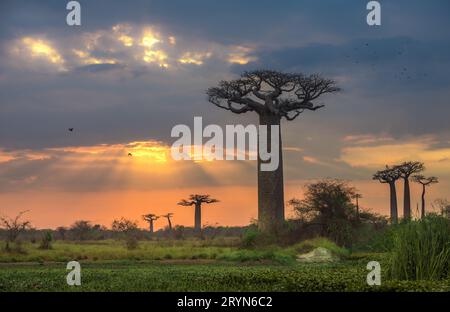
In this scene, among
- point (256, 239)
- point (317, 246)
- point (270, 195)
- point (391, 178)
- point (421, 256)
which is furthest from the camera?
point (391, 178)

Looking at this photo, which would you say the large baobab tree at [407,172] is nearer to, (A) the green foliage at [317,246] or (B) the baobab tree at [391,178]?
(B) the baobab tree at [391,178]

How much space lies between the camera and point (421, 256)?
11.0m

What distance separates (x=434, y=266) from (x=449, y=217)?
5.27 feet

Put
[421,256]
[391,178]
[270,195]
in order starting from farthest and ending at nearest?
[391,178] → [270,195] → [421,256]

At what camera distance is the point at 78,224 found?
47.1m

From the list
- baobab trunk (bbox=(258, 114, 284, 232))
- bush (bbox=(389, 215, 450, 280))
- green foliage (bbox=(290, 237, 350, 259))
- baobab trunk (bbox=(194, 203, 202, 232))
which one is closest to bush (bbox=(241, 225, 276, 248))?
baobab trunk (bbox=(258, 114, 284, 232))

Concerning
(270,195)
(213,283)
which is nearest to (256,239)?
(270,195)

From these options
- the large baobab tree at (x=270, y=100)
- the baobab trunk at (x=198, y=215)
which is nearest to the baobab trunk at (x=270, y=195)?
the large baobab tree at (x=270, y=100)

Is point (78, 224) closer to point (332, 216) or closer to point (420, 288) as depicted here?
point (332, 216)

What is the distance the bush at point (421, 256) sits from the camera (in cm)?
1098

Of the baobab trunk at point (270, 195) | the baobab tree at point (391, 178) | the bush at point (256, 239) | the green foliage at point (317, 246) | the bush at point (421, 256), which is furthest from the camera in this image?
the baobab tree at point (391, 178)

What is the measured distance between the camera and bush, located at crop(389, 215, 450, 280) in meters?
11.0

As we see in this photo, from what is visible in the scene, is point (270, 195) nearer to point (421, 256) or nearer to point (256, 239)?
point (256, 239)

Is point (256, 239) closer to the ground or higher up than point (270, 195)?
closer to the ground
